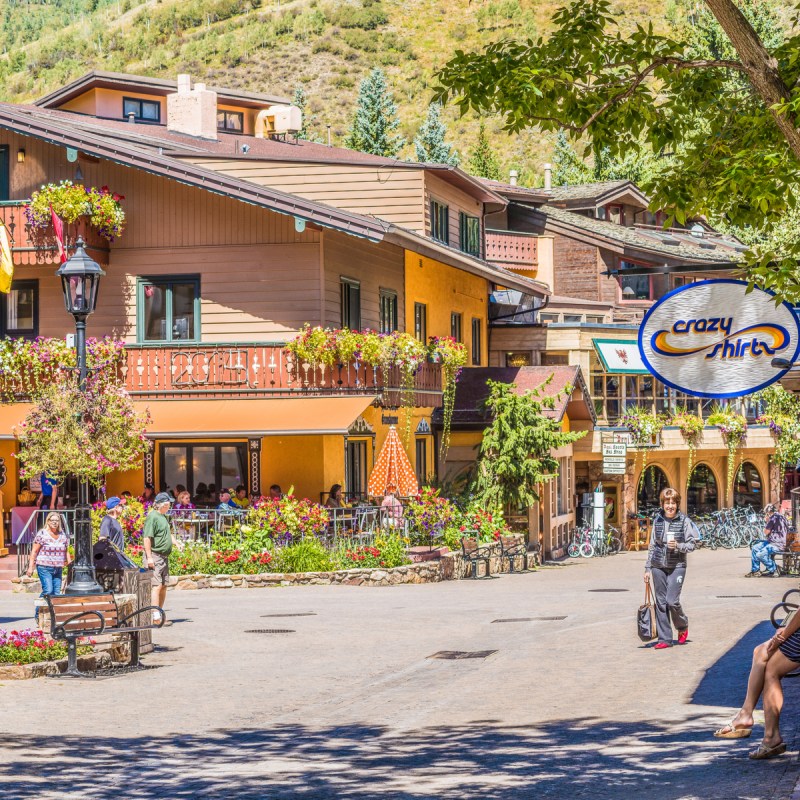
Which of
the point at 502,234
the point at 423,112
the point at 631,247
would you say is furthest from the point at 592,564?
the point at 423,112

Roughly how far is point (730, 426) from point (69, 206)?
24.7 meters

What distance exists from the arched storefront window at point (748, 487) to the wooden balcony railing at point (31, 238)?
93.8 feet

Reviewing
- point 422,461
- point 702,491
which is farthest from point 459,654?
point 702,491

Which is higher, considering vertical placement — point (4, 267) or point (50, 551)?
point (4, 267)

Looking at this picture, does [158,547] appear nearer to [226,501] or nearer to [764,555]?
[226,501]

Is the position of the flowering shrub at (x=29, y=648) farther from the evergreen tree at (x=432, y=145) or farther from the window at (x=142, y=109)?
the evergreen tree at (x=432, y=145)

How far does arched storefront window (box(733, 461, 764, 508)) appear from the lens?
53.0 m

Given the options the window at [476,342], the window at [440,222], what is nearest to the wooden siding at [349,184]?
the window at [440,222]

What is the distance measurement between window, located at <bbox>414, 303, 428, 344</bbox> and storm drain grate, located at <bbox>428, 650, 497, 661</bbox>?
18972 mm

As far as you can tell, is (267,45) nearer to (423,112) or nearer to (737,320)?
(423,112)

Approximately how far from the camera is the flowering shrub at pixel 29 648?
16.1 meters

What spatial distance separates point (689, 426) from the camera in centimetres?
4628

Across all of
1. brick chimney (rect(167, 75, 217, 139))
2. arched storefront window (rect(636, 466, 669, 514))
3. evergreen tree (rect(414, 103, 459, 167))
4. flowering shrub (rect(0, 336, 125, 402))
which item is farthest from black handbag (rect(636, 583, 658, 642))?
evergreen tree (rect(414, 103, 459, 167))

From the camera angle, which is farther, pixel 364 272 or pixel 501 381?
pixel 501 381
